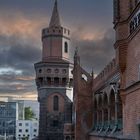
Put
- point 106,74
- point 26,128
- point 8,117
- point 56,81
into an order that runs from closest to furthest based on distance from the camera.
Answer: point 106,74 → point 56,81 → point 26,128 → point 8,117

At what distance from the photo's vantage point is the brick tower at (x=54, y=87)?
182 feet

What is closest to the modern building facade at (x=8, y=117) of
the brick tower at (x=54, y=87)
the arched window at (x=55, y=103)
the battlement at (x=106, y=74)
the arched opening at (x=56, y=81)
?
the brick tower at (x=54, y=87)

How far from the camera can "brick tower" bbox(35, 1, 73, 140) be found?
55.4m

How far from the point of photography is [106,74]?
3678cm

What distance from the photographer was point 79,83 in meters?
47.2

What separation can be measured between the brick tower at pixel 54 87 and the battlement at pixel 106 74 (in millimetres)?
11613

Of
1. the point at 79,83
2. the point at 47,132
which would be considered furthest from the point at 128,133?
the point at 47,132

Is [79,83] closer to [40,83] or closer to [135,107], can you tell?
[40,83]

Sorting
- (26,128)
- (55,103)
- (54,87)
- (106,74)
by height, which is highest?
(54,87)

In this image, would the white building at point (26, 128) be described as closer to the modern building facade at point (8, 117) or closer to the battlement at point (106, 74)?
the modern building facade at point (8, 117)

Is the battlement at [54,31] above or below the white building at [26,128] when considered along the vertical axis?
above

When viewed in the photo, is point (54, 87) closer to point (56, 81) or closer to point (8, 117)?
point (56, 81)

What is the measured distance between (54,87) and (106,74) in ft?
67.1

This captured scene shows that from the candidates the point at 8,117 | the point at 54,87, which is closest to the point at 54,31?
the point at 54,87
